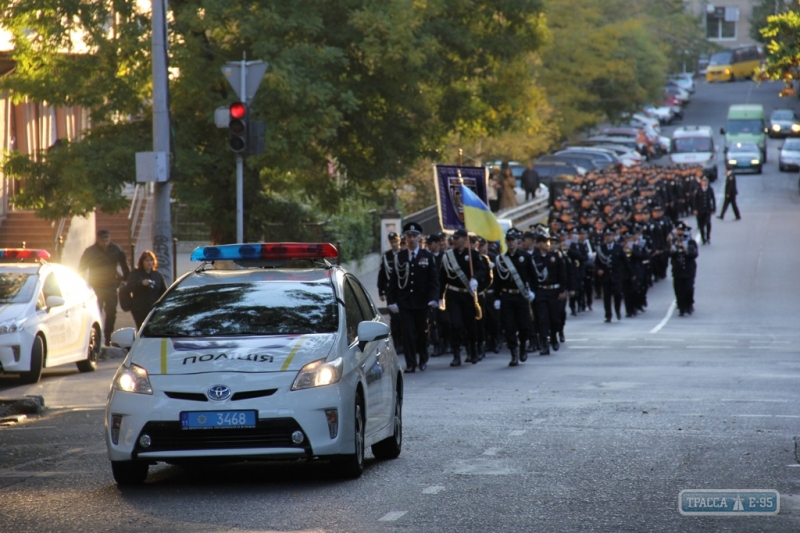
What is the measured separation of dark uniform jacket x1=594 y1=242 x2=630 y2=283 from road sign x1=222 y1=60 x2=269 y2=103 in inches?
491

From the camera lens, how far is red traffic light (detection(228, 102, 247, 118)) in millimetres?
17562

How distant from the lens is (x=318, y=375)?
8.84 meters

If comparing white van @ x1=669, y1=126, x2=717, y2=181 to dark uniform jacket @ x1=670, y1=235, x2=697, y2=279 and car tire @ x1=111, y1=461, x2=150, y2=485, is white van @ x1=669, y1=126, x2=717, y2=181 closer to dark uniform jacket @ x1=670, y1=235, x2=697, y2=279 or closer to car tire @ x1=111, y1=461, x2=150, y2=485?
dark uniform jacket @ x1=670, y1=235, x2=697, y2=279

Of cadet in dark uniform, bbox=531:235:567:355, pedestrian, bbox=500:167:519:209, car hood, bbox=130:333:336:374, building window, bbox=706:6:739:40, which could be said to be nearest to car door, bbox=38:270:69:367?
cadet in dark uniform, bbox=531:235:567:355

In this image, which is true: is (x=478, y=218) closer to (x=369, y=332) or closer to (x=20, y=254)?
(x=20, y=254)

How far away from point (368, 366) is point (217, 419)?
1395 millimetres

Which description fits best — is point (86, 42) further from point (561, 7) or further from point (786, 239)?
point (561, 7)

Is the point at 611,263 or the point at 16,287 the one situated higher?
the point at 16,287

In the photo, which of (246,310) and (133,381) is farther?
(246,310)

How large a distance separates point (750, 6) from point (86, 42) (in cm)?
11037

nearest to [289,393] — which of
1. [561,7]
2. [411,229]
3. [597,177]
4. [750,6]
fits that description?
[411,229]

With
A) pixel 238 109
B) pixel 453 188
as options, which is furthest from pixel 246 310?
pixel 453 188

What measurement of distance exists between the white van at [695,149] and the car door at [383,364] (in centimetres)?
5453

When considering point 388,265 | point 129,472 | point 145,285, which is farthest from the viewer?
point 145,285
